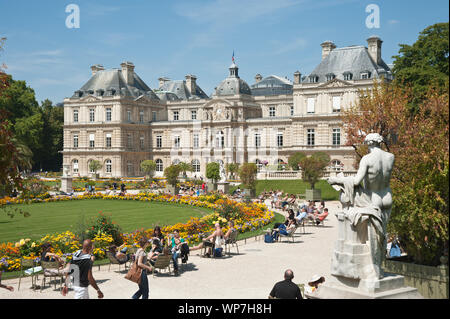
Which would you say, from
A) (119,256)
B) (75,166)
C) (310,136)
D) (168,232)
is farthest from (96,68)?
(119,256)

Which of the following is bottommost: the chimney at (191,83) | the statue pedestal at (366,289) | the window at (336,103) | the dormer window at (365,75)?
the statue pedestal at (366,289)

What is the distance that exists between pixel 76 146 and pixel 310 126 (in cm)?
3166

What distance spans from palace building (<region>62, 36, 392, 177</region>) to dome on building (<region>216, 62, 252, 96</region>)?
13 centimetres

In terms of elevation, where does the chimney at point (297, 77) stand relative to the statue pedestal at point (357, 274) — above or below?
above

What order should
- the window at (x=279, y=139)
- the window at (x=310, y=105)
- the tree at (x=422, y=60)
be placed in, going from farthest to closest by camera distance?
the window at (x=279, y=139)
the window at (x=310, y=105)
the tree at (x=422, y=60)

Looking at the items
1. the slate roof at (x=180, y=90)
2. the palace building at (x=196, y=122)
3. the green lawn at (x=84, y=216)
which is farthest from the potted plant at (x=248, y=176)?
the slate roof at (x=180, y=90)

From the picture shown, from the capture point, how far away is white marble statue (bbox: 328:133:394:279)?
7.78m

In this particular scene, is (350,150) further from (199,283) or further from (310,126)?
(199,283)

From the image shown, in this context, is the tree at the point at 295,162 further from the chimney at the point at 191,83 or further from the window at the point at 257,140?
the chimney at the point at 191,83

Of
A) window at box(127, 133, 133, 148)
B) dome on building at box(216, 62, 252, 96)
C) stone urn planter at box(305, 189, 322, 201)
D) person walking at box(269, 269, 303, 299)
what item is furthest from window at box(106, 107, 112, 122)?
person walking at box(269, 269, 303, 299)

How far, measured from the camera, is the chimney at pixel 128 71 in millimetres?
64062

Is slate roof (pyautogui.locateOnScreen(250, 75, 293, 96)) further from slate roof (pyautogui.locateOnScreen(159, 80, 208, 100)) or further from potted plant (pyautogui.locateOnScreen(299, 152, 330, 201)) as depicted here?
potted plant (pyautogui.locateOnScreen(299, 152, 330, 201))

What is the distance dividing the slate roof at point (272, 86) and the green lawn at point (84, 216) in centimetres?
3921

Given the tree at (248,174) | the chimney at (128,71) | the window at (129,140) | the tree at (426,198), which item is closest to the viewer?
the tree at (426,198)
